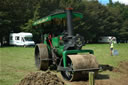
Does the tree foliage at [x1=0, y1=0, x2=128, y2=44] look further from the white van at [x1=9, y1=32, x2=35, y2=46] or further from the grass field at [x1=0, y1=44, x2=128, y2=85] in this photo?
the grass field at [x1=0, y1=44, x2=128, y2=85]

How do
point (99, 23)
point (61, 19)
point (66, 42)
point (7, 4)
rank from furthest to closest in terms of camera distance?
1. point (99, 23)
2. point (7, 4)
3. point (61, 19)
4. point (66, 42)

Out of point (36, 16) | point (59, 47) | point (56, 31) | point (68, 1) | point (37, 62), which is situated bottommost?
point (37, 62)

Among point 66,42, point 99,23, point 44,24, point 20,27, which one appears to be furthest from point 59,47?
point 99,23

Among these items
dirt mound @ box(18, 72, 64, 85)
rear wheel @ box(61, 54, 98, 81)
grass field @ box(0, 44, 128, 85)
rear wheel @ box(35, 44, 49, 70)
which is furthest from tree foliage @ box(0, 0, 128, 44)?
dirt mound @ box(18, 72, 64, 85)

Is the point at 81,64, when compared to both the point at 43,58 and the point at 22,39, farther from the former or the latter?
the point at 22,39

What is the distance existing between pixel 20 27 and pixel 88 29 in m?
20.2

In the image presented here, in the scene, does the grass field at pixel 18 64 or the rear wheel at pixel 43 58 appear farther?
the rear wheel at pixel 43 58

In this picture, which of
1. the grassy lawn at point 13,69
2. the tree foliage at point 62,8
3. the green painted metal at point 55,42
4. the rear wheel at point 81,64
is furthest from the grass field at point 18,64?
the tree foliage at point 62,8

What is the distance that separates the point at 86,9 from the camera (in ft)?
182

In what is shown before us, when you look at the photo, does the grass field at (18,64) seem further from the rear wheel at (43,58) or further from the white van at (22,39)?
the white van at (22,39)

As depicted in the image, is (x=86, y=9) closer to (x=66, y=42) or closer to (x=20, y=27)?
(x=20, y=27)

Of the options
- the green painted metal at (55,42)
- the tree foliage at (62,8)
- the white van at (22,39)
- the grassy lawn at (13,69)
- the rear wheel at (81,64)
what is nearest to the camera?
the rear wheel at (81,64)

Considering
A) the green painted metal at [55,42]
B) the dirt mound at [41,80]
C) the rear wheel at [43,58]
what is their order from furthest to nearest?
the rear wheel at [43,58] → the green painted metal at [55,42] → the dirt mound at [41,80]

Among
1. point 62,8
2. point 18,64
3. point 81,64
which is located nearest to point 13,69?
point 18,64
